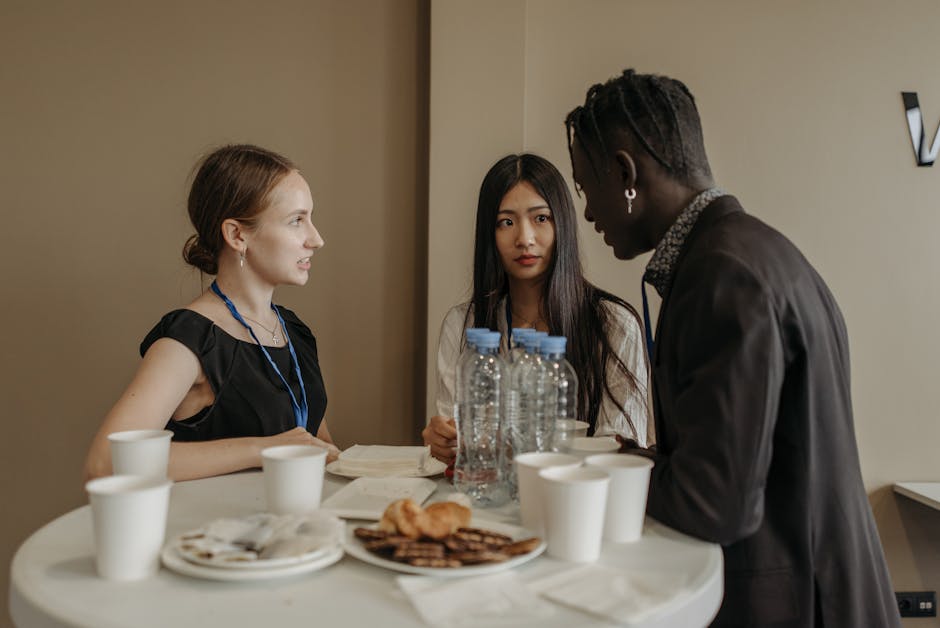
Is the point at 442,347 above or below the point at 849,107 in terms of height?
below

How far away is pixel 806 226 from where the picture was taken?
2.83 meters

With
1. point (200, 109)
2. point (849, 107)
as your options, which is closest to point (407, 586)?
point (200, 109)

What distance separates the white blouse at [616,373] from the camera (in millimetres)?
2115

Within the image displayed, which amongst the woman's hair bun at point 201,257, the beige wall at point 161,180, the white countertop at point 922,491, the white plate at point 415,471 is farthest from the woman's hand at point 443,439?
the white countertop at point 922,491

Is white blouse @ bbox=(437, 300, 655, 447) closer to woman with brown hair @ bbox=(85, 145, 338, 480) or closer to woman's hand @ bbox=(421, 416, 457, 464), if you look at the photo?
woman with brown hair @ bbox=(85, 145, 338, 480)

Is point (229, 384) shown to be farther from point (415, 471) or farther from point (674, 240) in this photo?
point (674, 240)

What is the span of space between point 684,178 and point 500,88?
151 centimetres

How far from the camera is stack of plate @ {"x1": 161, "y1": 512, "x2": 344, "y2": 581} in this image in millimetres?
930

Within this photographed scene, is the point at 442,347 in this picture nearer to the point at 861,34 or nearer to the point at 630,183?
the point at 630,183

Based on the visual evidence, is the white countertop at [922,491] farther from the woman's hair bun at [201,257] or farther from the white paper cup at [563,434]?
the woman's hair bun at [201,257]

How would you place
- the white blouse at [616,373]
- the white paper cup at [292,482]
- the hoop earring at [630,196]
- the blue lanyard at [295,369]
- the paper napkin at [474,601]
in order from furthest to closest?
the white blouse at [616,373] < the blue lanyard at [295,369] < the hoop earring at [630,196] < the white paper cup at [292,482] < the paper napkin at [474,601]

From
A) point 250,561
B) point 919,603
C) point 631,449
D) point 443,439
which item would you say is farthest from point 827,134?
point 250,561

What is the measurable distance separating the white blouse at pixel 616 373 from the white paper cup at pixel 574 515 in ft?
3.22

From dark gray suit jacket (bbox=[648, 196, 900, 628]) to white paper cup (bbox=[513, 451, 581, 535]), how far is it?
0.50 ft
